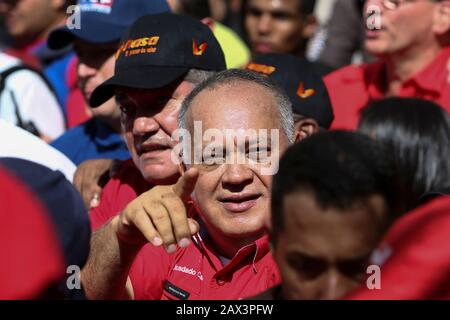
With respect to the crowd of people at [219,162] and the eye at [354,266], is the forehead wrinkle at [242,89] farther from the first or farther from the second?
the eye at [354,266]

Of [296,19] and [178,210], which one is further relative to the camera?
[296,19]

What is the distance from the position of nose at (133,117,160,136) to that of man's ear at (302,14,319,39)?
3.54m

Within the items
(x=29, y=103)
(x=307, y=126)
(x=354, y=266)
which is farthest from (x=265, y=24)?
(x=354, y=266)

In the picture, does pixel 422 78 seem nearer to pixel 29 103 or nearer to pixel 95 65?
pixel 95 65

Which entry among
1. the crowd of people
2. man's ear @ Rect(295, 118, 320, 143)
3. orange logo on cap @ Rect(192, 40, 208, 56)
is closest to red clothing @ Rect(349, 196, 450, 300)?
the crowd of people

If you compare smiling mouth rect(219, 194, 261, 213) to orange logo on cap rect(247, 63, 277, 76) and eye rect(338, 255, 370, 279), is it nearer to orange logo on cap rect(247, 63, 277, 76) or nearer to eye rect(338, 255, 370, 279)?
eye rect(338, 255, 370, 279)

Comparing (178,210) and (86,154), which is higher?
(178,210)

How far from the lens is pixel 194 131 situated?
325 cm

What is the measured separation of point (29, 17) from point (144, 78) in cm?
316
